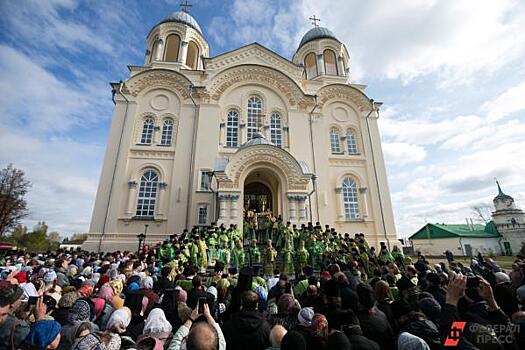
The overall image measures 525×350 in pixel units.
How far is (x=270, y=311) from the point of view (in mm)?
3924

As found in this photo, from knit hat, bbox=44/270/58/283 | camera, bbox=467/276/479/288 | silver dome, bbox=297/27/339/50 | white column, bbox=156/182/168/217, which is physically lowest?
knit hat, bbox=44/270/58/283

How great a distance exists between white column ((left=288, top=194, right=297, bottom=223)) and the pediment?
10558mm

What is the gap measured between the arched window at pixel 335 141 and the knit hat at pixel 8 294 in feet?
59.8

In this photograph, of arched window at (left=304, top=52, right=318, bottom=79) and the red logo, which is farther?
arched window at (left=304, top=52, right=318, bottom=79)

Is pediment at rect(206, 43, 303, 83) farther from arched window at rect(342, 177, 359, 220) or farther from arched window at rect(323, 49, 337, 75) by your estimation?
arched window at rect(342, 177, 359, 220)

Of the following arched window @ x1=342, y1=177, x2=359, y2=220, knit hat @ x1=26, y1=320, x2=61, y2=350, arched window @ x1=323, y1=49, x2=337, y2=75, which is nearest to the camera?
knit hat @ x1=26, y1=320, x2=61, y2=350

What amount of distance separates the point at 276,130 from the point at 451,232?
3075 centimetres

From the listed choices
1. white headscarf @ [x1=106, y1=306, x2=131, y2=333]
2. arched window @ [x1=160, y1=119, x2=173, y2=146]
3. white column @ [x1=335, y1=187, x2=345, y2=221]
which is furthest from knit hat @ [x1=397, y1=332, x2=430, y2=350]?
arched window @ [x1=160, y1=119, x2=173, y2=146]

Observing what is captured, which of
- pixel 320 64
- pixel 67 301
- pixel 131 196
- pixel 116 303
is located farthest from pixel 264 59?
pixel 67 301

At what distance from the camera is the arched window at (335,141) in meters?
18.8

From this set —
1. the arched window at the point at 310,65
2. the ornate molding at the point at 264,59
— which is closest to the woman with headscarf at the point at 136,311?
the ornate molding at the point at 264,59

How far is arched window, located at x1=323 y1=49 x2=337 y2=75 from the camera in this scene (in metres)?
22.7

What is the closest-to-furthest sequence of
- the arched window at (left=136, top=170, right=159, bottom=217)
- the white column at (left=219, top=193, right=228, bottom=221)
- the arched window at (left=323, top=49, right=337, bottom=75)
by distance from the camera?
the white column at (left=219, top=193, right=228, bottom=221)
the arched window at (left=136, top=170, right=159, bottom=217)
the arched window at (left=323, top=49, right=337, bottom=75)

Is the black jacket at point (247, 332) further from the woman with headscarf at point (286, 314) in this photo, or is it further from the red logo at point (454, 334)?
the red logo at point (454, 334)
